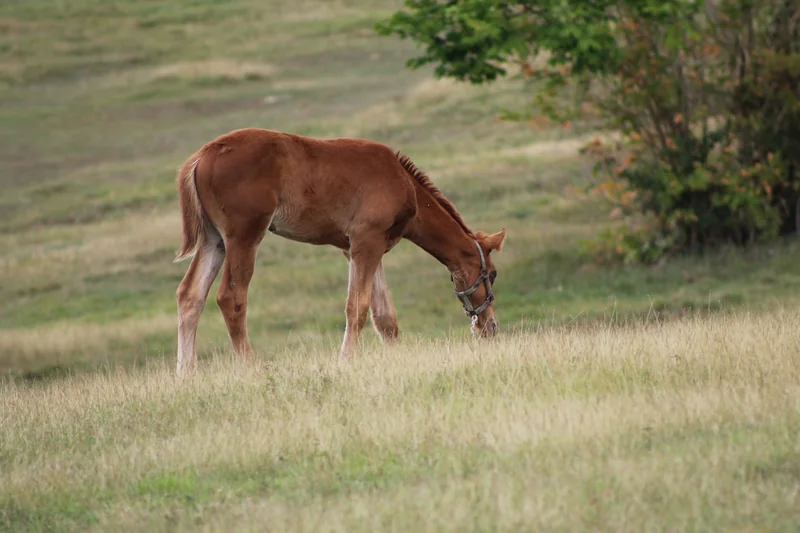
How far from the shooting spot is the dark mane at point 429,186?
9883mm

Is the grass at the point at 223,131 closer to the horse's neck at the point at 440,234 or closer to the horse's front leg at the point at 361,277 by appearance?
the horse's neck at the point at 440,234

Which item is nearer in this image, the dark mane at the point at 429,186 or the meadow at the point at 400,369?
the meadow at the point at 400,369

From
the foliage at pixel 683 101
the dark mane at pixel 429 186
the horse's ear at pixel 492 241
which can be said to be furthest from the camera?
the foliage at pixel 683 101

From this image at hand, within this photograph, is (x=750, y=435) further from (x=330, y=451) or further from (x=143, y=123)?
(x=143, y=123)

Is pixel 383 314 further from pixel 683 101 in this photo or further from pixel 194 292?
pixel 683 101

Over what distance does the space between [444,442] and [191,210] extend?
4.20m

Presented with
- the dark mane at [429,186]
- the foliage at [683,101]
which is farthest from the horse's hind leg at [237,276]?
the foliage at [683,101]

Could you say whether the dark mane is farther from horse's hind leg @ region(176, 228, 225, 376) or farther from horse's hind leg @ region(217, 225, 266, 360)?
horse's hind leg @ region(176, 228, 225, 376)

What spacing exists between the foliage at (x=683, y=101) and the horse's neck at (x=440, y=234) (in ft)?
19.9

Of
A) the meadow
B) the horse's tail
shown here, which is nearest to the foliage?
the meadow

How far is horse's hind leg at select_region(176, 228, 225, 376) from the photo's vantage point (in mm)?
9289

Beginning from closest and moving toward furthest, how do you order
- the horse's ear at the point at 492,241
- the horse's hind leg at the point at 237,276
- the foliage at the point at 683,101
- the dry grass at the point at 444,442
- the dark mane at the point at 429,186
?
1. the dry grass at the point at 444,442
2. the horse's hind leg at the point at 237,276
3. the dark mane at the point at 429,186
4. the horse's ear at the point at 492,241
5. the foliage at the point at 683,101

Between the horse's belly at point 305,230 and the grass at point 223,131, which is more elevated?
the horse's belly at point 305,230

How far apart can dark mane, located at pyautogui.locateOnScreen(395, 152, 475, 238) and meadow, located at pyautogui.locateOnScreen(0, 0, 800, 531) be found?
3.71 feet
